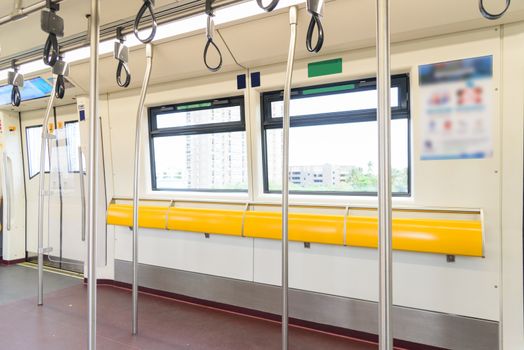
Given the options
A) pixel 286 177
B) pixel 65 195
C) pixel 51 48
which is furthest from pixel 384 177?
pixel 65 195

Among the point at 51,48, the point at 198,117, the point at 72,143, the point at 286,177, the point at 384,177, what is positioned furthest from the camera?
the point at 72,143

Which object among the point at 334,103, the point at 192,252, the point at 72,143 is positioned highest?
the point at 334,103

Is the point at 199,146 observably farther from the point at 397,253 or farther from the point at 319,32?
the point at 319,32

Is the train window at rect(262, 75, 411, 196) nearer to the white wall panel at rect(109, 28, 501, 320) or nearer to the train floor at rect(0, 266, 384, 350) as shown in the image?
the white wall panel at rect(109, 28, 501, 320)

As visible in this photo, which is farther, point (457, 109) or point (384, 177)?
point (457, 109)

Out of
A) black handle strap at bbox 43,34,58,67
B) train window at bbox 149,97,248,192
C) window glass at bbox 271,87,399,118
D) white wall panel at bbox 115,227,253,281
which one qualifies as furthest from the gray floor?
window glass at bbox 271,87,399,118

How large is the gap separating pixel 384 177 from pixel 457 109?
1.53 m

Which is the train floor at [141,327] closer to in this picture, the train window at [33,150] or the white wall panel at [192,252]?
the white wall panel at [192,252]

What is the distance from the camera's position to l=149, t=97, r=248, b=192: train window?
3197mm

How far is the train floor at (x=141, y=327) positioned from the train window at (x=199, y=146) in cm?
121

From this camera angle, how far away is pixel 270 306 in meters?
2.83

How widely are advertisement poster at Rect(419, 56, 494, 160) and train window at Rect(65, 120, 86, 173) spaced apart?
391 cm

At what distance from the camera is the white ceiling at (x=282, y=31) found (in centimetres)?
196

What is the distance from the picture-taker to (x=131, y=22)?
6.57 ft
